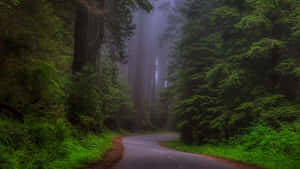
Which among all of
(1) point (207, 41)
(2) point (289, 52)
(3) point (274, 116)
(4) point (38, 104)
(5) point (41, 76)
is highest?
(1) point (207, 41)

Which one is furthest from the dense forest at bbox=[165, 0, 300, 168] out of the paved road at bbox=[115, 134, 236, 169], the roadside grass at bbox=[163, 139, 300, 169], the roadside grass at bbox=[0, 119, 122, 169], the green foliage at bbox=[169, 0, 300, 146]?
the roadside grass at bbox=[0, 119, 122, 169]

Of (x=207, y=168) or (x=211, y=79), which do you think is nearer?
(x=207, y=168)

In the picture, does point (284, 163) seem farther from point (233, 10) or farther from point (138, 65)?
point (138, 65)

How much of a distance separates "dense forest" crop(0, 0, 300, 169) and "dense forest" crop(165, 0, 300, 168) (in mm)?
58

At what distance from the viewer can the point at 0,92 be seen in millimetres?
6137

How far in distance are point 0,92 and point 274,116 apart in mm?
11106

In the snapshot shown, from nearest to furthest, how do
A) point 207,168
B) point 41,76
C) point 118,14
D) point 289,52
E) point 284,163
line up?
1. point 41,76
2. point 207,168
3. point 284,163
4. point 289,52
5. point 118,14

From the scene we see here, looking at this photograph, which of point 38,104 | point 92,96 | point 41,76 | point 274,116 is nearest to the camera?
point 41,76

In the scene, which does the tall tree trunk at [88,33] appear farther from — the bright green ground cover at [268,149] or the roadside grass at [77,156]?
the bright green ground cover at [268,149]

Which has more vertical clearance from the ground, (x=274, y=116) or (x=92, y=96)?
(x=92, y=96)

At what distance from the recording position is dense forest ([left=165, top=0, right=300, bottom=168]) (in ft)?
35.7

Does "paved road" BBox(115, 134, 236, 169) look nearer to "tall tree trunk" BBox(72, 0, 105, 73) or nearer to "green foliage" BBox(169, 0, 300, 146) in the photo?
"green foliage" BBox(169, 0, 300, 146)

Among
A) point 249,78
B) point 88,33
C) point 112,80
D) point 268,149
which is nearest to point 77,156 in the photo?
point 88,33

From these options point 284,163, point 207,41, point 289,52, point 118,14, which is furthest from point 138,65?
point 284,163
